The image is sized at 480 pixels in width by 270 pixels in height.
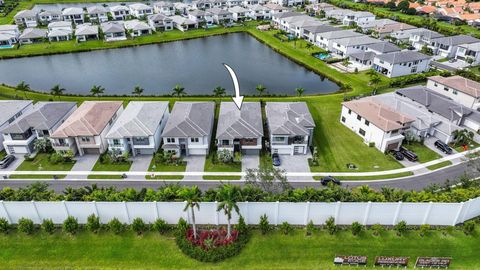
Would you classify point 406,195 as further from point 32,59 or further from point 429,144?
point 32,59

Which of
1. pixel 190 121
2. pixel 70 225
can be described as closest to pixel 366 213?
pixel 190 121

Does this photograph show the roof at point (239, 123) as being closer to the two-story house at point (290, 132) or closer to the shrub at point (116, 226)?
the two-story house at point (290, 132)

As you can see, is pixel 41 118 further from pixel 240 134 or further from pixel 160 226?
pixel 240 134

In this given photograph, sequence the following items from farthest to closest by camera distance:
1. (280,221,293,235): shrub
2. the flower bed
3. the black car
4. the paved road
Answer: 1. the black car
2. the paved road
3. (280,221,293,235): shrub
4. the flower bed

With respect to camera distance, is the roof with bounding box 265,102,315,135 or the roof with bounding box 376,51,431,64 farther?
the roof with bounding box 376,51,431,64

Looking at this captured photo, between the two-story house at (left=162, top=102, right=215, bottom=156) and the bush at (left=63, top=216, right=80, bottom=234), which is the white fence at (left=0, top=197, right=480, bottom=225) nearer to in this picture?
the bush at (left=63, top=216, right=80, bottom=234)

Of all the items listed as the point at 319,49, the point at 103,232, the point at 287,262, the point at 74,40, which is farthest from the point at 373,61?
the point at 74,40

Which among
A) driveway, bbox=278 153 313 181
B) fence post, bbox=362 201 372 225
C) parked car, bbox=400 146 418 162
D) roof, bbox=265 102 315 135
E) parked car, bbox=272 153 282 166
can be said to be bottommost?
driveway, bbox=278 153 313 181

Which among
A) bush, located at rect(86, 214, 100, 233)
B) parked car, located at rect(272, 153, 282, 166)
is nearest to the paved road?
parked car, located at rect(272, 153, 282, 166)

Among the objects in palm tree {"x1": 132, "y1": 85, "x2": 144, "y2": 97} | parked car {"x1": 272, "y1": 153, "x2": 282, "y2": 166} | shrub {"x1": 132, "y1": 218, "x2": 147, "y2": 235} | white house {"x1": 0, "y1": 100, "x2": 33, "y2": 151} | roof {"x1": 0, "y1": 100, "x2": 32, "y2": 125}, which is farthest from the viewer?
palm tree {"x1": 132, "y1": 85, "x2": 144, "y2": 97}
